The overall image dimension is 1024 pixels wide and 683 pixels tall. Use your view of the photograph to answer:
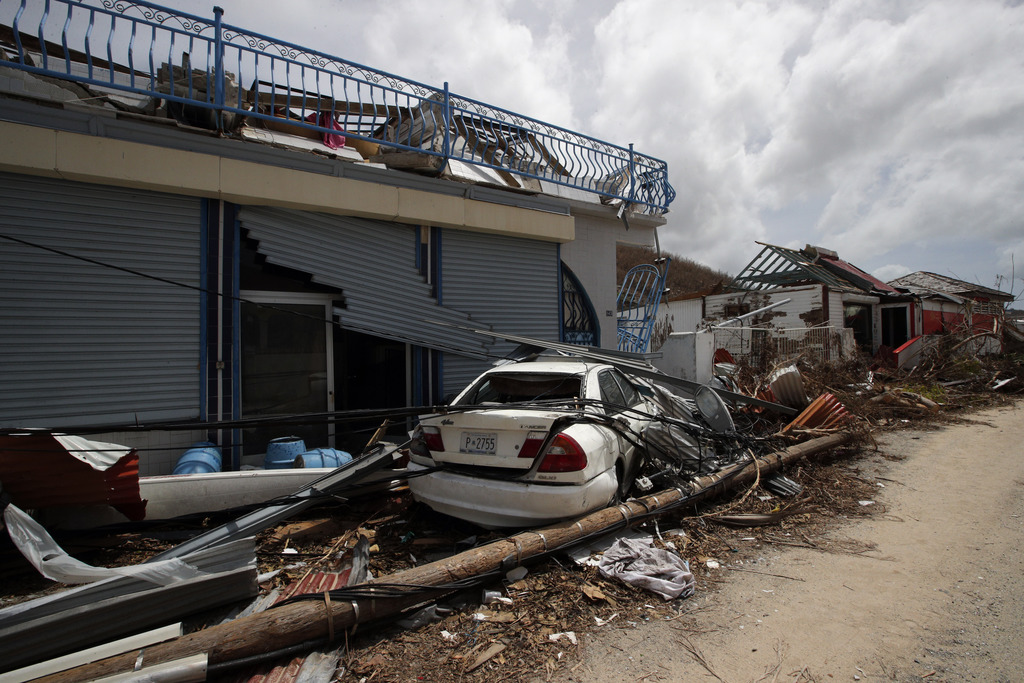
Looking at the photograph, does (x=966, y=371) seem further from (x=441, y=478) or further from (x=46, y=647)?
(x=46, y=647)

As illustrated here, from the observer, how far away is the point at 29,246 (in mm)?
5043

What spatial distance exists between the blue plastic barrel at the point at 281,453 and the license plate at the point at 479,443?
2.41 metres

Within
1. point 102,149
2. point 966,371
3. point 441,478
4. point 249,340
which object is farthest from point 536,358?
point 966,371

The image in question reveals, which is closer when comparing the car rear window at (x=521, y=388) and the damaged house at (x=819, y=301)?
the car rear window at (x=521, y=388)

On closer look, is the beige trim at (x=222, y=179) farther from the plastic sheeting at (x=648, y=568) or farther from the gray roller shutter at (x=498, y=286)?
the plastic sheeting at (x=648, y=568)

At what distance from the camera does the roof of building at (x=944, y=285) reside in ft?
83.6

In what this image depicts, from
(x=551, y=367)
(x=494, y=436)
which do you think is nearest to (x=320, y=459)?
(x=494, y=436)

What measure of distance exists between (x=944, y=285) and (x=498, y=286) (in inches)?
1157

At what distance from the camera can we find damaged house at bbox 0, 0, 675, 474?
507 centimetres

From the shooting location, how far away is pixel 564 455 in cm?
392

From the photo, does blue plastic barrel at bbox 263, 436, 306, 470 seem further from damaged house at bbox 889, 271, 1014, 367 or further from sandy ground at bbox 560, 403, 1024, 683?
damaged house at bbox 889, 271, 1014, 367

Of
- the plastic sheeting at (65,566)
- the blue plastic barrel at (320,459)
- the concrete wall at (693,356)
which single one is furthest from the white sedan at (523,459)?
the concrete wall at (693,356)

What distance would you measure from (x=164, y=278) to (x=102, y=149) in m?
1.34

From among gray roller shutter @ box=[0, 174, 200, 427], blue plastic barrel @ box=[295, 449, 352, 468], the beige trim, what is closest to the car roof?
blue plastic barrel @ box=[295, 449, 352, 468]
